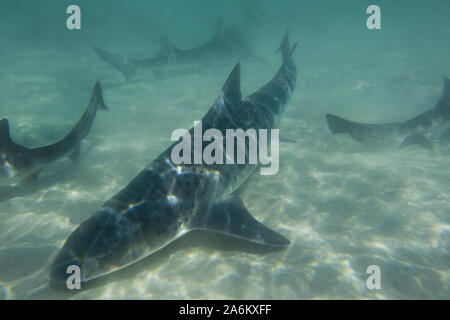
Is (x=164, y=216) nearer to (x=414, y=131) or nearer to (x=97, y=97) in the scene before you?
(x=97, y=97)

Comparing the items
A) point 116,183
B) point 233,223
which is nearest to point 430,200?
point 233,223

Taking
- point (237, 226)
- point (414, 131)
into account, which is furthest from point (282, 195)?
point (414, 131)

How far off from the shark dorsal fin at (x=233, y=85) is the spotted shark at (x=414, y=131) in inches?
197

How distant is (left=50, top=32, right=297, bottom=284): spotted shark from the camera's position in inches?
163

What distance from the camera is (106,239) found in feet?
13.7

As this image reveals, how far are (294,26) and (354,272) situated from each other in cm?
5940

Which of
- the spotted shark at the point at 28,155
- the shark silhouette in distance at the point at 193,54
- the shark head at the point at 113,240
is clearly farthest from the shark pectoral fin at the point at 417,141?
the shark silhouette in distance at the point at 193,54

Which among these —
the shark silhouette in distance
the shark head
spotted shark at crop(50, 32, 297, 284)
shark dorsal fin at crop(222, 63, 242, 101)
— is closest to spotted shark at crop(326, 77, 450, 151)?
shark dorsal fin at crop(222, 63, 242, 101)

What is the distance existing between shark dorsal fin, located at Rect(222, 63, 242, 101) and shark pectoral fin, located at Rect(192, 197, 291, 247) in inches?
120

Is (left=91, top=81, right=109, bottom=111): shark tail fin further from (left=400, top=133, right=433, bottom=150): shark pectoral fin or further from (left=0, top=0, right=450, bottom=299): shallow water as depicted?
(left=400, top=133, right=433, bottom=150): shark pectoral fin
